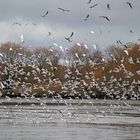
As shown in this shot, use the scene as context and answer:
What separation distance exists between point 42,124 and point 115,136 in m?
9.97

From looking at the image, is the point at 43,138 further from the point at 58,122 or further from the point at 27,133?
the point at 58,122

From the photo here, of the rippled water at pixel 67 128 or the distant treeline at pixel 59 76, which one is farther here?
the distant treeline at pixel 59 76

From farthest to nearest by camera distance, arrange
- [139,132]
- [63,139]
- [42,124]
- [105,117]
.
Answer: [105,117] → [42,124] → [139,132] → [63,139]

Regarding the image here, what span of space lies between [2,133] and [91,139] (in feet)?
20.3

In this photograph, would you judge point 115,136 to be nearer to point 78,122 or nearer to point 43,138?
point 43,138

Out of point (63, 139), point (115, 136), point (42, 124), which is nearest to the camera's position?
point (63, 139)

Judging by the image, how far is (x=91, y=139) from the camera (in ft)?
126

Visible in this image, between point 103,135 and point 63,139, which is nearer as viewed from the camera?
point 63,139

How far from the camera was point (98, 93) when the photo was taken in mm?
100062

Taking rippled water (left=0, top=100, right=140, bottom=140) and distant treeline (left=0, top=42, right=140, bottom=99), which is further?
distant treeline (left=0, top=42, right=140, bottom=99)

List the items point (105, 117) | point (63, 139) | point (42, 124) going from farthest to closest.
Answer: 1. point (105, 117)
2. point (42, 124)
3. point (63, 139)

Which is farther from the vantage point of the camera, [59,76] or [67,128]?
[59,76]

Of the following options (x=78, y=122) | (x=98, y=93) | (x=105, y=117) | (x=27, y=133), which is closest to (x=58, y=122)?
(x=78, y=122)

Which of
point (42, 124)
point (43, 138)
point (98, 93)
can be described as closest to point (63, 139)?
point (43, 138)
